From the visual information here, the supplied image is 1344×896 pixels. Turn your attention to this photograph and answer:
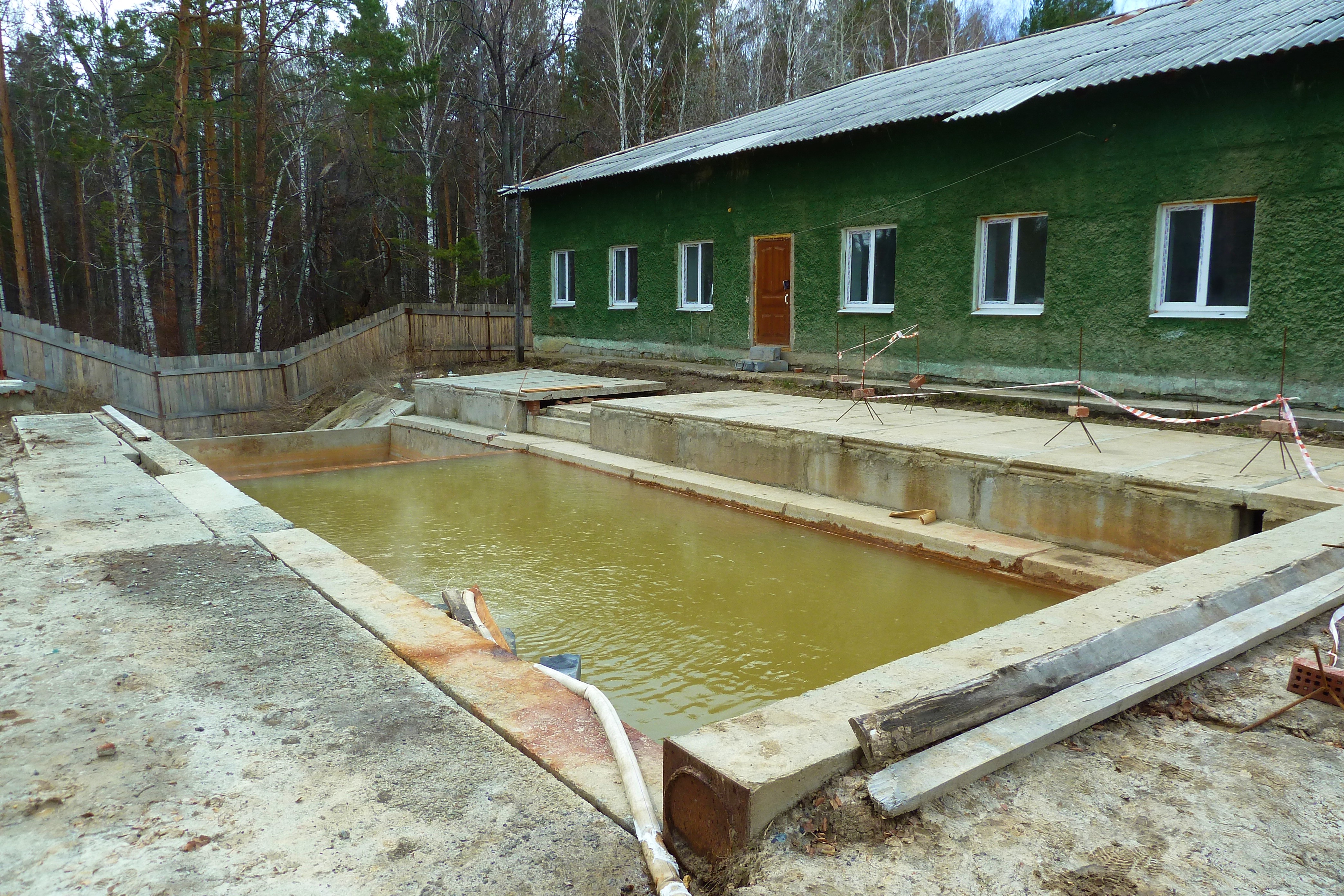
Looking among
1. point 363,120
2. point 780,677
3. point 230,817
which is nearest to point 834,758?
point 230,817

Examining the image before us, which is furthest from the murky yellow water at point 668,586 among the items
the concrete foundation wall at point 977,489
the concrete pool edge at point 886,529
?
the concrete foundation wall at point 977,489

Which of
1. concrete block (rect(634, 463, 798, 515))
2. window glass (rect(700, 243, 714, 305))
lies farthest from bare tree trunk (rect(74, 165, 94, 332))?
concrete block (rect(634, 463, 798, 515))

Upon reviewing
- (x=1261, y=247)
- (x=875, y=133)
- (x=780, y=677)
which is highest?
(x=875, y=133)

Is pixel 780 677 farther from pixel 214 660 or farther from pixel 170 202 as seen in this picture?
pixel 170 202

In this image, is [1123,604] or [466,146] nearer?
[1123,604]

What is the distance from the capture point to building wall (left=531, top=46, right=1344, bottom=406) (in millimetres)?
7996

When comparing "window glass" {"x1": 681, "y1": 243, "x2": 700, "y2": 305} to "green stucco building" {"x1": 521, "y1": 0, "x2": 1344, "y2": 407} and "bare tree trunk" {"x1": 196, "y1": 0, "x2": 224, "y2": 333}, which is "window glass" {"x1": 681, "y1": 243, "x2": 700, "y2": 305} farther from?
"bare tree trunk" {"x1": 196, "y1": 0, "x2": 224, "y2": 333}

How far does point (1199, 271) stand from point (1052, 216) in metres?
1.66

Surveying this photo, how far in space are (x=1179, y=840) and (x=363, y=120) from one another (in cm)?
2710

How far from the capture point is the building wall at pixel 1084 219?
26.2 ft

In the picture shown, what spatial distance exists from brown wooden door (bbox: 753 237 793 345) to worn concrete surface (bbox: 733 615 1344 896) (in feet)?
35.4

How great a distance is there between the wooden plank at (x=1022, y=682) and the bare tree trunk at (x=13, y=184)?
918 inches

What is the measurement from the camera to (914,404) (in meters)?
9.95

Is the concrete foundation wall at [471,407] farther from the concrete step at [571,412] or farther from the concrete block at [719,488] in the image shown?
the concrete block at [719,488]
